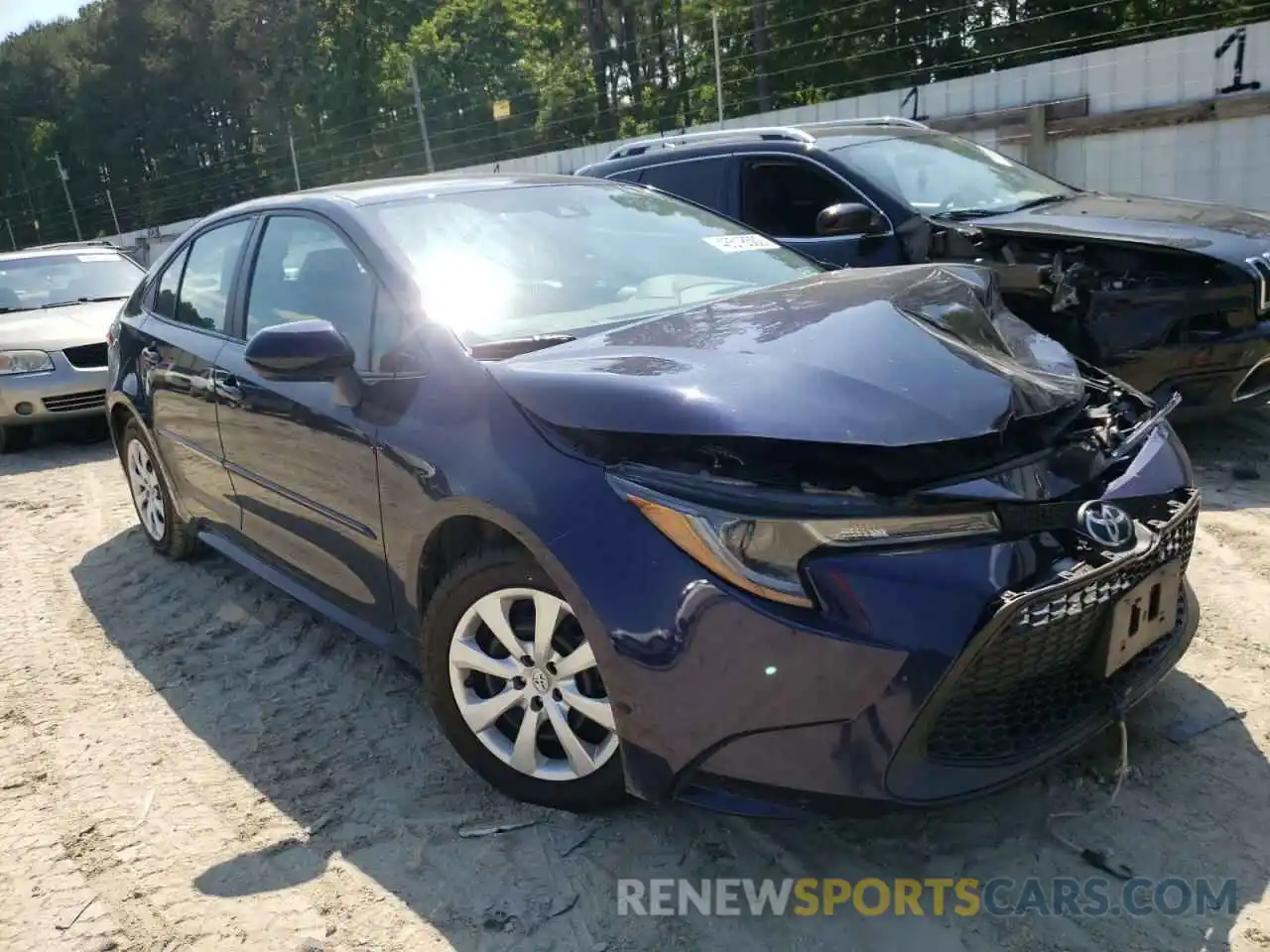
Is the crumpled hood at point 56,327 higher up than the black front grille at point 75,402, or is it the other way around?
the crumpled hood at point 56,327

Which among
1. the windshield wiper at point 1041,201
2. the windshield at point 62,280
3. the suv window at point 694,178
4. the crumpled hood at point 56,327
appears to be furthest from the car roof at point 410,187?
the windshield at point 62,280

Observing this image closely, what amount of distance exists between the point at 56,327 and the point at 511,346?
6.54 meters

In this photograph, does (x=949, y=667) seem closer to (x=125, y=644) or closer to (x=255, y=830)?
(x=255, y=830)

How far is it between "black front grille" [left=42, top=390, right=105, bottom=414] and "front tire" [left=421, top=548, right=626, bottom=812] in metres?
5.95

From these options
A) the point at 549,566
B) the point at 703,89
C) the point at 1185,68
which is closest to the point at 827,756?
the point at 549,566

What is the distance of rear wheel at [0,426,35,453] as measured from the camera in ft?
24.9

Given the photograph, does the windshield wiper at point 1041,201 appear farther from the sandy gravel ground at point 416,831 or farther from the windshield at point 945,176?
the sandy gravel ground at point 416,831

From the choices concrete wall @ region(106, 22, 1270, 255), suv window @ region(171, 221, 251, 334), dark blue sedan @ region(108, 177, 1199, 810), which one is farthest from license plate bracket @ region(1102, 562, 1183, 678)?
concrete wall @ region(106, 22, 1270, 255)

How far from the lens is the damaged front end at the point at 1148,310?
4.39 m

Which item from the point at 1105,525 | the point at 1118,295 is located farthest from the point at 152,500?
the point at 1118,295

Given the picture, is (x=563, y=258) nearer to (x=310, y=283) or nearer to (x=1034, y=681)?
(x=310, y=283)

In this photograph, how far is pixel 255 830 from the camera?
263 centimetres

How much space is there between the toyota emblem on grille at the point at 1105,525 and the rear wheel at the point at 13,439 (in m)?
7.79

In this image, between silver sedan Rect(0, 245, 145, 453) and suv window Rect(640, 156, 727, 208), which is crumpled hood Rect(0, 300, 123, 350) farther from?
suv window Rect(640, 156, 727, 208)
